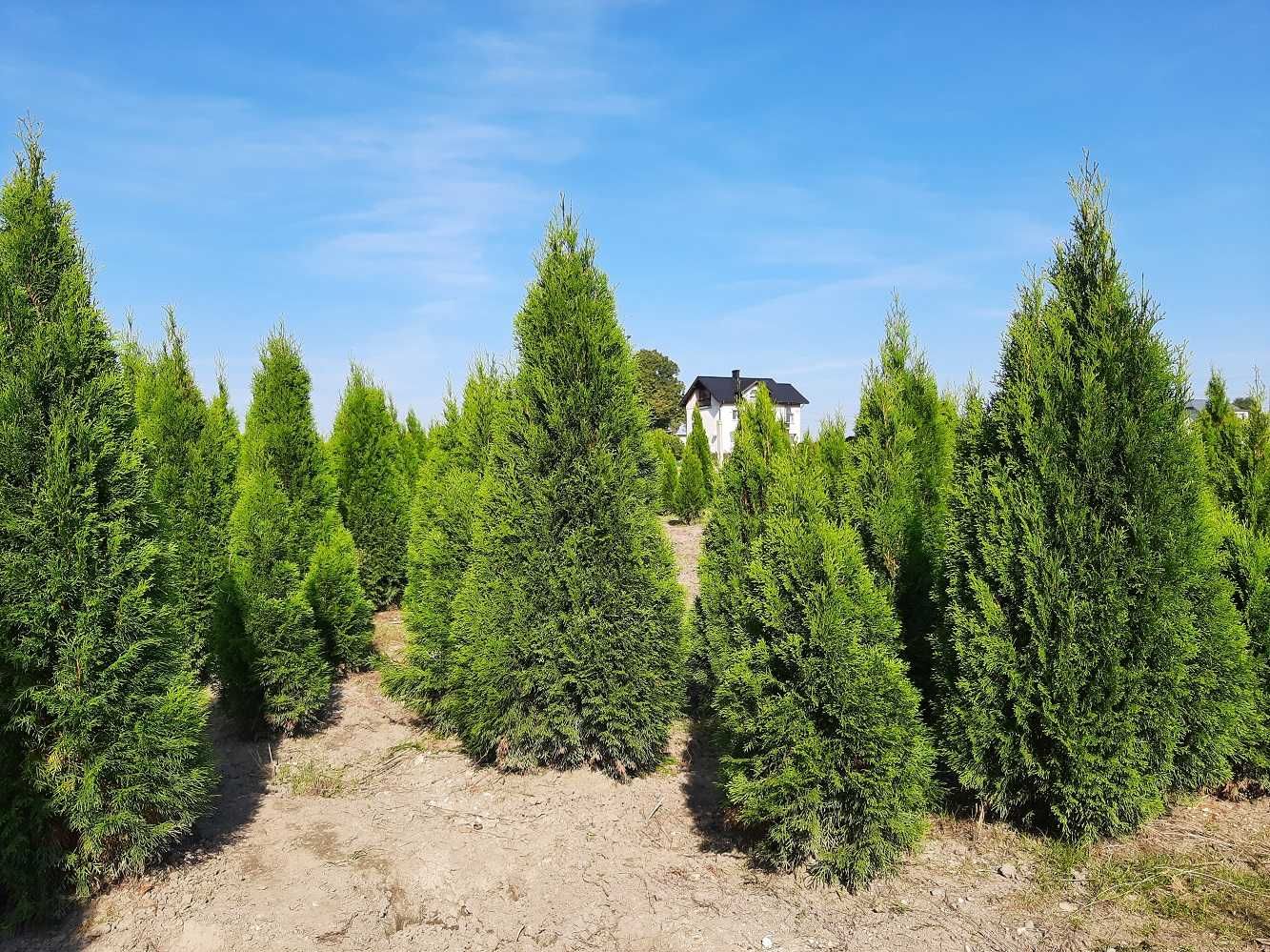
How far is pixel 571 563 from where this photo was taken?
620cm

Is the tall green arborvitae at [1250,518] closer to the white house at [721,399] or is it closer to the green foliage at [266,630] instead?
the green foliage at [266,630]

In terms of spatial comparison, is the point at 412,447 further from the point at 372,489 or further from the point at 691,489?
the point at 691,489

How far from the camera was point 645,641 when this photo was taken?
20.4ft

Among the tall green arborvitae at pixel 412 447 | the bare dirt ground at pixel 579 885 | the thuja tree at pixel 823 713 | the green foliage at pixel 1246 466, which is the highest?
the tall green arborvitae at pixel 412 447

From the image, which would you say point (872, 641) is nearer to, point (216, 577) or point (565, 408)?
point (565, 408)

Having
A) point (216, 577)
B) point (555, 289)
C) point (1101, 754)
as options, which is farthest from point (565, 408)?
point (216, 577)

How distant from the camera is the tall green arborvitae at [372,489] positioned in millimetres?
12500

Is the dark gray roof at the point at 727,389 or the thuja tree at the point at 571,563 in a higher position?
the dark gray roof at the point at 727,389

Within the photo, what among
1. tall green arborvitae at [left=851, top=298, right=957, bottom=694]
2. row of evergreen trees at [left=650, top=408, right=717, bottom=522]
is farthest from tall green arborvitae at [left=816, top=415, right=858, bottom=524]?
row of evergreen trees at [left=650, top=408, right=717, bottom=522]

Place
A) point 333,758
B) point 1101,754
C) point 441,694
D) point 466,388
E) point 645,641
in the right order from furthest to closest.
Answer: point 466,388 < point 441,694 < point 333,758 < point 645,641 < point 1101,754

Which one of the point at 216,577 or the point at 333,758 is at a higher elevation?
the point at 216,577

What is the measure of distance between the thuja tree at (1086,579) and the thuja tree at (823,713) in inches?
30.6

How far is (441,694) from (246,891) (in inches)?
134

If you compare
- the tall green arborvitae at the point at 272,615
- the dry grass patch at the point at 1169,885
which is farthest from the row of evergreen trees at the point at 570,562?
the dry grass patch at the point at 1169,885
